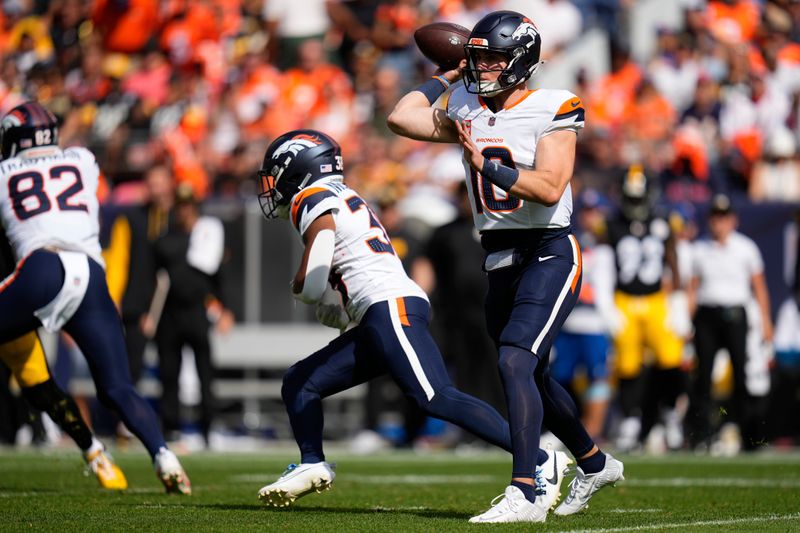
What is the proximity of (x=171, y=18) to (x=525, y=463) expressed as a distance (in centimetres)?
1274

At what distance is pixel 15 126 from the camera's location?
7062 millimetres

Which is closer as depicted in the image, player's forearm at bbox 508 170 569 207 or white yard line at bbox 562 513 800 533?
white yard line at bbox 562 513 800 533

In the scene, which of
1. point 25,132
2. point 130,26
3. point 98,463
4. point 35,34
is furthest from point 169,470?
point 35,34

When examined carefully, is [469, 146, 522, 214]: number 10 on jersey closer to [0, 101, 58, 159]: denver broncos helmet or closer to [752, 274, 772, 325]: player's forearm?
[0, 101, 58, 159]: denver broncos helmet

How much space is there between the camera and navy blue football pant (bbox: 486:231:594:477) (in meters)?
5.28

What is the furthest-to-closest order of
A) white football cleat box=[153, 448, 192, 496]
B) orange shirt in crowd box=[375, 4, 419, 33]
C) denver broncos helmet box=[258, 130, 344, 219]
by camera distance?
orange shirt in crowd box=[375, 4, 419, 33] → white football cleat box=[153, 448, 192, 496] → denver broncos helmet box=[258, 130, 344, 219]

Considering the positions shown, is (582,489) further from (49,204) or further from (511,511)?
(49,204)

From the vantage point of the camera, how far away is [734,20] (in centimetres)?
1633

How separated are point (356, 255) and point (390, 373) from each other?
0.52 m

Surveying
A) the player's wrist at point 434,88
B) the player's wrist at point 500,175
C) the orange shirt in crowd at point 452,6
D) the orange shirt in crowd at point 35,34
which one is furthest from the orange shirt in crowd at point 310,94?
the player's wrist at point 500,175

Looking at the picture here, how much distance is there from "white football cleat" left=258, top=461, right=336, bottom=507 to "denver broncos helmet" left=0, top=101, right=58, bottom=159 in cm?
241

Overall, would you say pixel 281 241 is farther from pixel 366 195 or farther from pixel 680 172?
pixel 680 172

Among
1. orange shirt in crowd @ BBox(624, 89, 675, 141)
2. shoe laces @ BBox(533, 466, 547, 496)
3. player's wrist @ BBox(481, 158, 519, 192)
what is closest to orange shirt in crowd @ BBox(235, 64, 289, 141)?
orange shirt in crowd @ BBox(624, 89, 675, 141)

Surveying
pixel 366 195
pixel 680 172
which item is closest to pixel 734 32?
pixel 680 172
